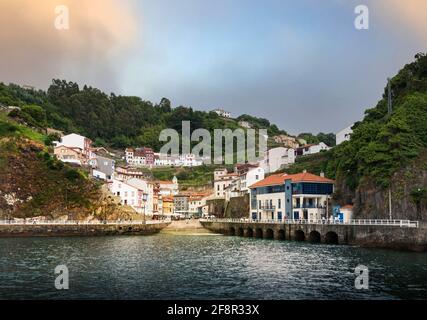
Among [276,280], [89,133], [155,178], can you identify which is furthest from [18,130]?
[276,280]

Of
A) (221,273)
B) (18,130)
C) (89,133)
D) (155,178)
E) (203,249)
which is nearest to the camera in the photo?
(221,273)

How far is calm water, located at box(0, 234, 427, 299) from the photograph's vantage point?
27250 millimetres

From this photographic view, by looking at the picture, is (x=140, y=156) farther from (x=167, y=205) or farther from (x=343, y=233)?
(x=343, y=233)

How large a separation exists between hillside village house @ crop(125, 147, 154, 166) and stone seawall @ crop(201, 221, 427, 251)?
305 ft

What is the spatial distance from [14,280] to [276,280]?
1729cm

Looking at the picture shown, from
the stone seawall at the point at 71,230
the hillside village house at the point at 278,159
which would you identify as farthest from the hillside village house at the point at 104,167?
the hillside village house at the point at 278,159

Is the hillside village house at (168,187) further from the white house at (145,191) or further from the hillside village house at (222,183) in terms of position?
the white house at (145,191)

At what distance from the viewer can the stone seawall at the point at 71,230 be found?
79688mm

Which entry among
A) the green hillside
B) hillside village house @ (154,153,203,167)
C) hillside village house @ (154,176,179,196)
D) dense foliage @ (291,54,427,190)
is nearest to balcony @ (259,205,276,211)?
the green hillside

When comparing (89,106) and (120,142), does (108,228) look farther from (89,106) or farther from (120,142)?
(89,106)

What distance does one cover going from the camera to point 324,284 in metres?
30.2

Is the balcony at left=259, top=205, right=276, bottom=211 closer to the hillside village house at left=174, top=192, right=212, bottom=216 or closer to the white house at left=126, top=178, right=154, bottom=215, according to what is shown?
the white house at left=126, top=178, right=154, bottom=215

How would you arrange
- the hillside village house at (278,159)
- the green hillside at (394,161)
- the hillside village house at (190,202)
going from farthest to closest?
the hillside village house at (190,202), the hillside village house at (278,159), the green hillside at (394,161)

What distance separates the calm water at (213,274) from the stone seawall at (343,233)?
2.83 m
